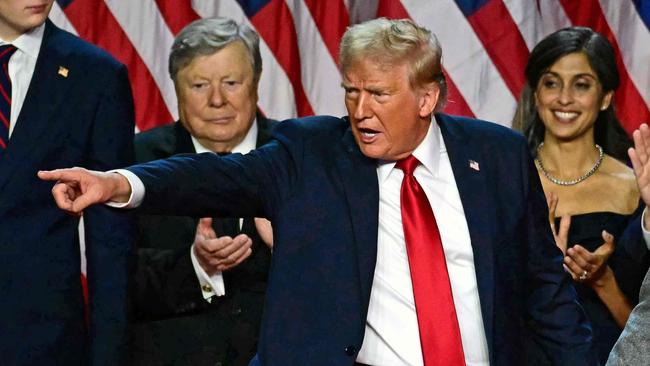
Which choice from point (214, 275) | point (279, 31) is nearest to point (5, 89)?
point (214, 275)

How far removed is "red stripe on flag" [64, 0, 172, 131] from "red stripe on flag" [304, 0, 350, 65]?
0.66m

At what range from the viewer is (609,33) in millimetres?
5121

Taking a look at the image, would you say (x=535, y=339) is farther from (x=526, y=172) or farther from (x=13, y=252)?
(x=13, y=252)

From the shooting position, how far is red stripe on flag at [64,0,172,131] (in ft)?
16.4

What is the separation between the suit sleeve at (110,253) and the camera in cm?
388

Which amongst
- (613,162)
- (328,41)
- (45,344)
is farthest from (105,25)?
(613,162)

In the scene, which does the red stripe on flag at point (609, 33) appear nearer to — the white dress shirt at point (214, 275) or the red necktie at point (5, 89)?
the white dress shirt at point (214, 275)

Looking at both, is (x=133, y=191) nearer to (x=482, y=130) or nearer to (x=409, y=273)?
(x=409, y=273)

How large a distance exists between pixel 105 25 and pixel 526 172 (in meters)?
2.11

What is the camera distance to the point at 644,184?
397cm

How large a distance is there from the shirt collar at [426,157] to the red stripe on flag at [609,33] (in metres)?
1.83

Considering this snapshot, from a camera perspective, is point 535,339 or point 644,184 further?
point 644,184

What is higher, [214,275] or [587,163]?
[587,163]

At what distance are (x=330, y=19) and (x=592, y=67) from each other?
1045mm
